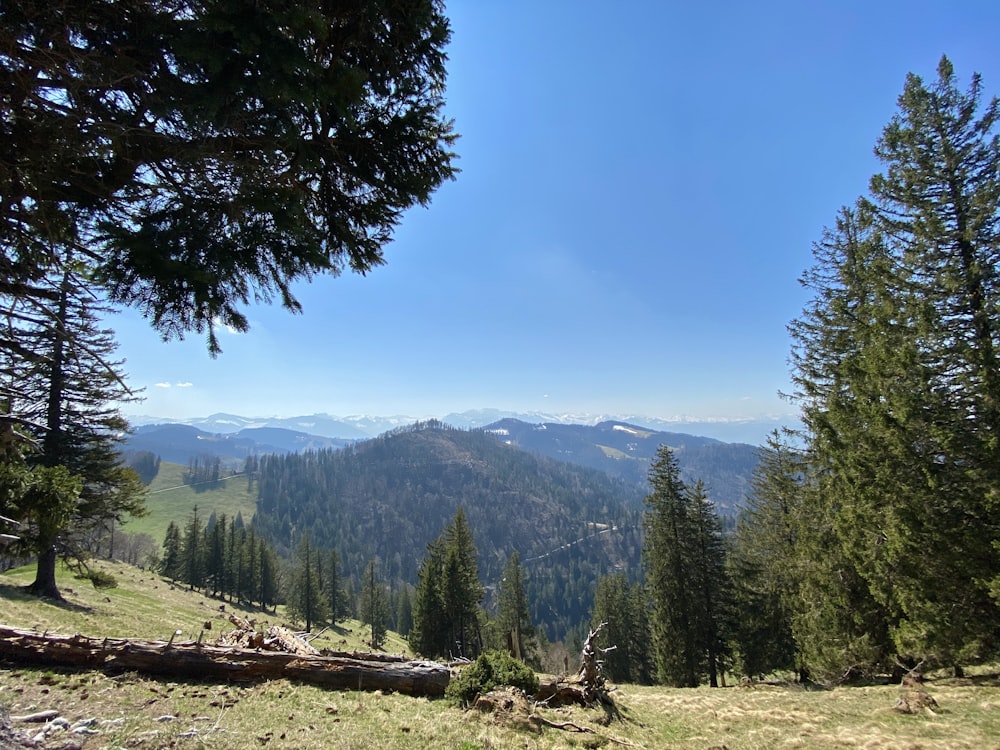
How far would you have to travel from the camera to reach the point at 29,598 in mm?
16609

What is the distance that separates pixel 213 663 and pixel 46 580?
54.2 feet

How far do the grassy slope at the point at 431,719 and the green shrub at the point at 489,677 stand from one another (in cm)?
44

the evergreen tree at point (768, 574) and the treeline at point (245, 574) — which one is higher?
the evergreen tree at point (768, 574)

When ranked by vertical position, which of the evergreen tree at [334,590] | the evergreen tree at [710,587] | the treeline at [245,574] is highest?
the evergreen tree at [710,587]

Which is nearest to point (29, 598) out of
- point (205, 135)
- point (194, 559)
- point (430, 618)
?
point (205, 135)

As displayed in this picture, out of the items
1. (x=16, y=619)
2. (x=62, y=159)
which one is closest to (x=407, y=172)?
(x=62, y=159)

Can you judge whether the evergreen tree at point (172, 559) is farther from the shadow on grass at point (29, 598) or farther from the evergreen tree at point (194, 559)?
the shadow on grass at point (29, 598)

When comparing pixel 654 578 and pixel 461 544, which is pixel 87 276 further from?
pixel 461 544

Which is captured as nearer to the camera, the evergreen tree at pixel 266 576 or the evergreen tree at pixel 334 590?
the evergreen tree at pixel 266 576

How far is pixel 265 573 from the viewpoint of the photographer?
64750 mm

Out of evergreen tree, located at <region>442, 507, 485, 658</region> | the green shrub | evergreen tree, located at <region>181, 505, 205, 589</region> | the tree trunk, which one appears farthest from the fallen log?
evergreen tree, located at <region>181, 505, 205, 589</region>

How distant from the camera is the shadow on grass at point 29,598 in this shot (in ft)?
53.3

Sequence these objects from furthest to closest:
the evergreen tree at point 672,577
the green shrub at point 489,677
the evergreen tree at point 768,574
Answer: the evergreen tree at point 672,577, the evergreen tree at point 768,574, the green shrub at point 489,677

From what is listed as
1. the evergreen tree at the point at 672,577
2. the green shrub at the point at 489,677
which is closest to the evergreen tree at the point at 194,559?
the evergreen tree at the point at 672,577
